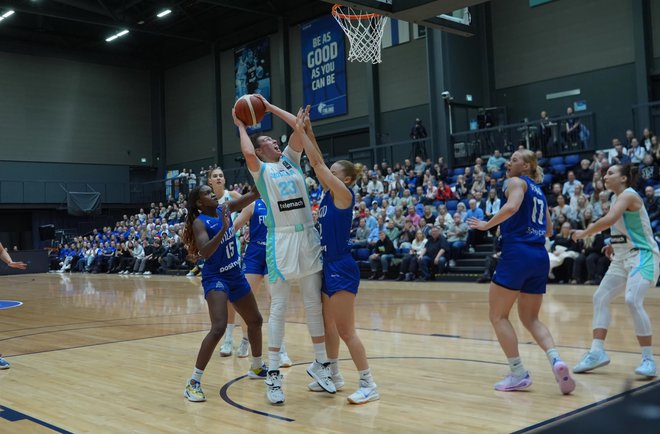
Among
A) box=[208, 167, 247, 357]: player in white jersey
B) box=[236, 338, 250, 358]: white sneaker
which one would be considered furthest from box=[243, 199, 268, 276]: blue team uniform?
box=[236, 338, 250, 358]: white sneaker

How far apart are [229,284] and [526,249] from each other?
2170 mm

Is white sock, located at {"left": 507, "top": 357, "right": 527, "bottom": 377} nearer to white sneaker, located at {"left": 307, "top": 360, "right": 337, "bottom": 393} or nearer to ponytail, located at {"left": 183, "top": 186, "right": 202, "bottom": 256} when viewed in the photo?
white sneaker, located at {"left": 307, "top": 360, "right": 337, "bottom": 393}

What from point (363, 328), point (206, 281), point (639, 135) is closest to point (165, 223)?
point (639, 135)

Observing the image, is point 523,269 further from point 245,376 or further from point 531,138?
point 531,138

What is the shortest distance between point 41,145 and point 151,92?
6.27 metres

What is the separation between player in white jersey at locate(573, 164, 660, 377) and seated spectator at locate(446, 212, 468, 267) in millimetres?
9076

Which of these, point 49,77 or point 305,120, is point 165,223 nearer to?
point 49,77

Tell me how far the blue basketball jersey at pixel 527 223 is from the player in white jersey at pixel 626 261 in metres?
0.48

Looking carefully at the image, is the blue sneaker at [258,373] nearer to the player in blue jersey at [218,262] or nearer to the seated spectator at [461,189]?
the player in blue jersey at [218,262]

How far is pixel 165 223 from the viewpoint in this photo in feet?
81.3

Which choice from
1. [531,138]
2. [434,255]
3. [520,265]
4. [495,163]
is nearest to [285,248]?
[520,265]

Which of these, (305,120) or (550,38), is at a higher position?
(550,38)

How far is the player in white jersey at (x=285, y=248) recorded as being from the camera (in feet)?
13.9

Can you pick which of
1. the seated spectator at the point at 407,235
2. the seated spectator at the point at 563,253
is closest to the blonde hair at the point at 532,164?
the seated spectator at the point at 563,253
